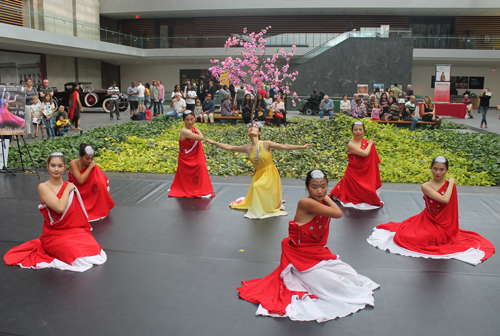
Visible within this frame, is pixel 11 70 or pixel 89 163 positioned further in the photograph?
pixel 11 70

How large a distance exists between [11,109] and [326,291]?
8.06m

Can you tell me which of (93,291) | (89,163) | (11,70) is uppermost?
(11,70)

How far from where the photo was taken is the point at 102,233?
18.8 feet

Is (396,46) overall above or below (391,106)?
above

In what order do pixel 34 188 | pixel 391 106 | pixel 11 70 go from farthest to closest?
pixel 11 70, pixel 391 106, pixel 34 188

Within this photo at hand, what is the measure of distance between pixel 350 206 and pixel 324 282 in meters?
3.33

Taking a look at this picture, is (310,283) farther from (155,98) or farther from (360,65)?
(360,65)

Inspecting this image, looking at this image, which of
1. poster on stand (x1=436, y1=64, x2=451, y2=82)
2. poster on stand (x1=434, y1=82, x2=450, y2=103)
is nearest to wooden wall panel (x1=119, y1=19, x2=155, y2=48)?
poster on stand (x1=436, y1=64, x2=451, y2=82)

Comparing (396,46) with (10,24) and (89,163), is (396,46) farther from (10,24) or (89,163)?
(89,163)

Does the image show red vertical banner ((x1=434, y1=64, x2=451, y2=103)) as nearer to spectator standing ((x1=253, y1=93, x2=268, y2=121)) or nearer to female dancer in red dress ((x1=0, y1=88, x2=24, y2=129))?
spectator standing ((x1=253, y1=93, x2=268, y2=121))

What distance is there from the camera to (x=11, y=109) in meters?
8.89

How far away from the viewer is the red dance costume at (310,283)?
3.79 metres

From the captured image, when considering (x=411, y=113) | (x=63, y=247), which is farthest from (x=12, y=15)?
(x=63, y=247)

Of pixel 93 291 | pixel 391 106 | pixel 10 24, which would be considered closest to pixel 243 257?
pixel 93 291
